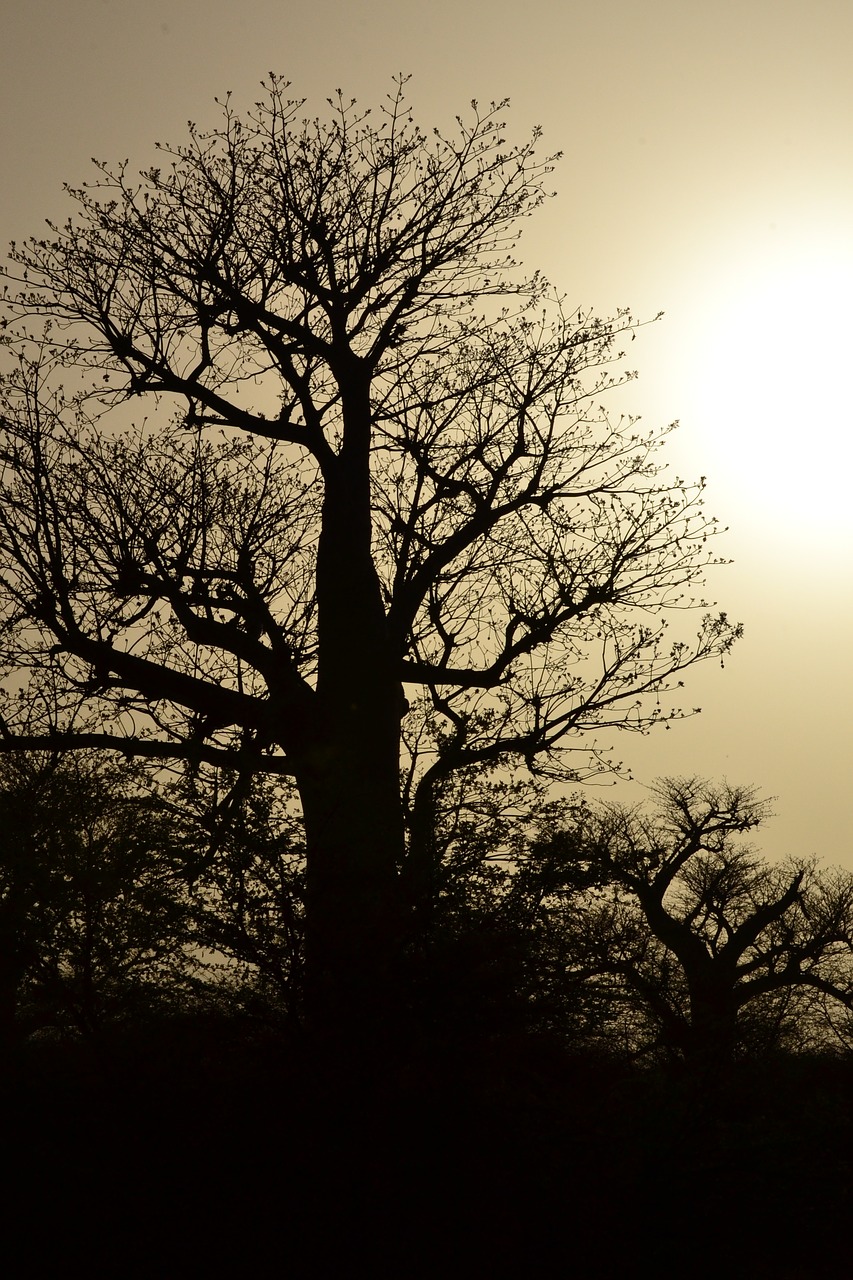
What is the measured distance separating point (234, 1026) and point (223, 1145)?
1.74 feet

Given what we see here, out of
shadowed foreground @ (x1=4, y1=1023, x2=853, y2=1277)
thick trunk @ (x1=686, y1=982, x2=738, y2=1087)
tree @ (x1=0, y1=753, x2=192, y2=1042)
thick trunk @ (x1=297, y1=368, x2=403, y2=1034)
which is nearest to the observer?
shadowed foreground @ (x1=4, y1=1023, x2=853, y2=1277)

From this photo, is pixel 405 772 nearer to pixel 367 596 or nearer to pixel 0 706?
pixel 367 596

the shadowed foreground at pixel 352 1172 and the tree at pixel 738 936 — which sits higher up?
the tree at pixel 738 936

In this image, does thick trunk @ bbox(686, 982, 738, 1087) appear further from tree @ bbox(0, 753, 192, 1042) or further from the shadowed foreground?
tree @ bbox(0, 753, 192, 1042)

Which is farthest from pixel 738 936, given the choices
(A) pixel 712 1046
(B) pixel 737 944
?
(A) pixel 712 1046

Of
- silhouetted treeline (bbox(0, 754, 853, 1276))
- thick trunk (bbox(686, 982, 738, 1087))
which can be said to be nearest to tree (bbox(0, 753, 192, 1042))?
silhouetted treeline (bbox(0, 754, 853, 1276))

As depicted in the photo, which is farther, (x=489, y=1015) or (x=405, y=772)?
(x=405, y=772)

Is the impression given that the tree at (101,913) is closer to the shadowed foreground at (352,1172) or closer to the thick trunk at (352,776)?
the shadowed foreground at (352,1172)

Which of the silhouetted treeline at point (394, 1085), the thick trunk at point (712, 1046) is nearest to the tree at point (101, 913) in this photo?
the silhouetted treeline at point (394, 1085)

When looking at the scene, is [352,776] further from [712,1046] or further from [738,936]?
[738,936]

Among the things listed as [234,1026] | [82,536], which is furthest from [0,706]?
[234,1026]

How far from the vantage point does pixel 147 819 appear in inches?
236

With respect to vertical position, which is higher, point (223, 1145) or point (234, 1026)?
point (234, 1026)

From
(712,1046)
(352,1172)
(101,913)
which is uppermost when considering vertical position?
(101,913)
